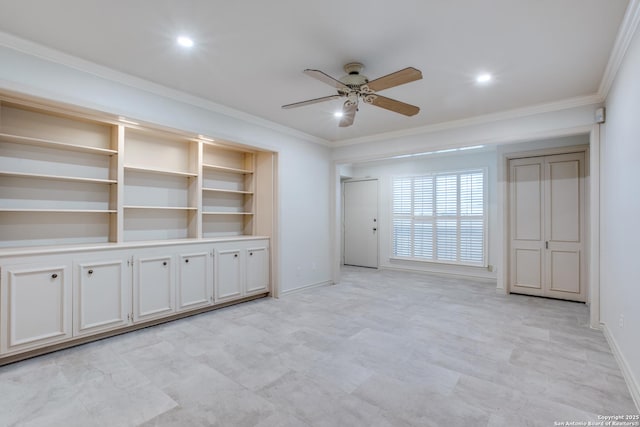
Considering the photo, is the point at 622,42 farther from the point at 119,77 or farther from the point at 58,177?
the point at 58,177

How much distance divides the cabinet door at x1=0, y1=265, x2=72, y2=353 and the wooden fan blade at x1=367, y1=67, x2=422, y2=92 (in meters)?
3.14

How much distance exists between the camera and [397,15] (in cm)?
225

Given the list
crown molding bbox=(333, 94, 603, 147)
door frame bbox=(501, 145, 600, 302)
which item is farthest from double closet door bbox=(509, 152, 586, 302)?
crown molding bbox=(333, 94, 603, 147)

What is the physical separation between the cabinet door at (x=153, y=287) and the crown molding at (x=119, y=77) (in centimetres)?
179

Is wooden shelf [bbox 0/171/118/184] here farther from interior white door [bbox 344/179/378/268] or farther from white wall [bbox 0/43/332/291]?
interior white door [bbox 344/179/378/268]

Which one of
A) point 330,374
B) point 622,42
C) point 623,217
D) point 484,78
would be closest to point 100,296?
point 330,374

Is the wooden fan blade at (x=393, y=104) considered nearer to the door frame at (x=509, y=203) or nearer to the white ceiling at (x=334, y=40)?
the white ceiling at (x=334, y=40)

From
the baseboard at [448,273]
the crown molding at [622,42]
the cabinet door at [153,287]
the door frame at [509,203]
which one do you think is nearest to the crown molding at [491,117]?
the crown molding at [622,42]

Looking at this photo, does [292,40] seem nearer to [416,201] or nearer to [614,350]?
[614,350]

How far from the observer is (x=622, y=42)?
246 centimetres

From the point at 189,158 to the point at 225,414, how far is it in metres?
3.33

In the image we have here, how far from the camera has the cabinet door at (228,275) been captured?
422 centimetres

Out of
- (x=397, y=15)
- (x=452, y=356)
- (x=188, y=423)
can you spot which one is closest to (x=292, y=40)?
(x=397, y=15)

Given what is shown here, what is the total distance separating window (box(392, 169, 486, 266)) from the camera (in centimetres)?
620
